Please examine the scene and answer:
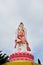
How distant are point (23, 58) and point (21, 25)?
2.87 metres

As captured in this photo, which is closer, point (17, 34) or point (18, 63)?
point (18, 63)

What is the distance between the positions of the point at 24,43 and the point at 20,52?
33.2 inches

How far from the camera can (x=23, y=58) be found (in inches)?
720

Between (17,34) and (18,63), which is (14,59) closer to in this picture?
(18,63)

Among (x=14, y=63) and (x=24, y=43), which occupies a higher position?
(x=24, y=43)

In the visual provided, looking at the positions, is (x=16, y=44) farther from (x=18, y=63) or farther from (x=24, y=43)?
(x=18, y=63)

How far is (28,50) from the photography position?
18.8 m


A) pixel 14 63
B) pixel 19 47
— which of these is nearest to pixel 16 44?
pixel 19 47

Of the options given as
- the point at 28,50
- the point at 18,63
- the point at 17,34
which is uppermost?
the point at 17,34

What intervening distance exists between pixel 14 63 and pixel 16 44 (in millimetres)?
1845

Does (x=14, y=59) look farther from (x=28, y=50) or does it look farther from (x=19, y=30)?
(x=19, y=30)

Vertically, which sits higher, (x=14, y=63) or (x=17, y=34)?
(x=17, y=34)

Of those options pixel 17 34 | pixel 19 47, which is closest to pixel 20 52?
pixel 19 47

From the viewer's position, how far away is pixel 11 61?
18.5 meters
